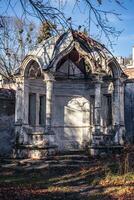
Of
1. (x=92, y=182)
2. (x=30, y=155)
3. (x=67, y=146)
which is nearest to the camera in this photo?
(x=92, y=182)

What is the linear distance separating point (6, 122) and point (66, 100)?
326 cm

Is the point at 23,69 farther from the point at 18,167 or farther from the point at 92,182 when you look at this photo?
the point at 92,182

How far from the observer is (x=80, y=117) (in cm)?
2209

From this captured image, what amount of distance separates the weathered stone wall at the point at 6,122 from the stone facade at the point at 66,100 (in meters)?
1.30

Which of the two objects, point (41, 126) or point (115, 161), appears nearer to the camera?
point (115, 161)

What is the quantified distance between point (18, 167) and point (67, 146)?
5.48 meters

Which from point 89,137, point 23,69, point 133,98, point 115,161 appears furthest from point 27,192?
point 133,98

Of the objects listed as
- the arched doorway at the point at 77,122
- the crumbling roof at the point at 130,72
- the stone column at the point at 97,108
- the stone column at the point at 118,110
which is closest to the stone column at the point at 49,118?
the stone column at the point at 97,108

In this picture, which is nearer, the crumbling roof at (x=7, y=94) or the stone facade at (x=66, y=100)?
the stone facade at (x=66, y=100)

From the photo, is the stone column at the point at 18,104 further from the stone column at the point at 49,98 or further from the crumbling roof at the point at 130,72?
the crumbling roof at the point at 130,72

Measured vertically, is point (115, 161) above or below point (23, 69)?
below

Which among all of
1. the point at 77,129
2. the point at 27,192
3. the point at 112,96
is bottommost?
the point at 27,192

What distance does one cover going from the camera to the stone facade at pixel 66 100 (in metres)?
19.0

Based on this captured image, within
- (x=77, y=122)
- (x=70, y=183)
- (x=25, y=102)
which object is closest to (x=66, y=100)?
(x=77, y=122)
